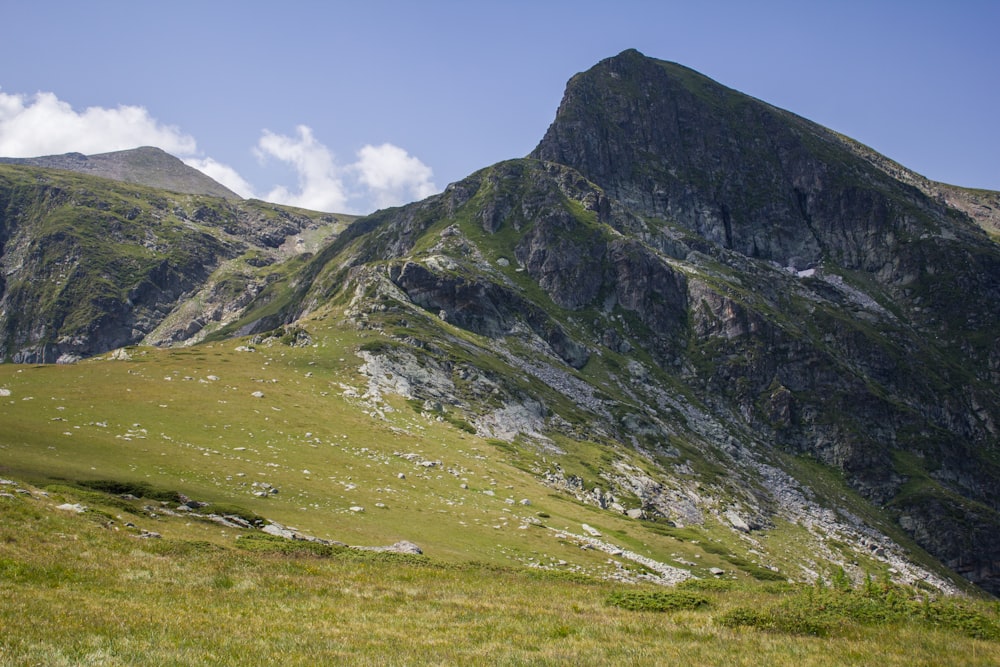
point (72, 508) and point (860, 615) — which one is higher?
point (860, 615)

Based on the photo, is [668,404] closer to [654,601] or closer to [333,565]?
[654,601]

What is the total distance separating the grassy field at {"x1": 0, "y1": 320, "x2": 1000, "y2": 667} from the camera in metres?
15.3

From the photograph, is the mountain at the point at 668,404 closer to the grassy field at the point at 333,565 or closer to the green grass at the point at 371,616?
the grassy field at the point at 333,565

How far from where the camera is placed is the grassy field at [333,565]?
1530 cm

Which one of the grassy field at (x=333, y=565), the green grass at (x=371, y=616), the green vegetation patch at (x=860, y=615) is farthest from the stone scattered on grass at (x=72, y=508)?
the green vegetation patch at (x=860, y=615)

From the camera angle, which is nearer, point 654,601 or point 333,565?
point 654,601

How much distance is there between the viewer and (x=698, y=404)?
156 m

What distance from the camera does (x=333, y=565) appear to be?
25906mm

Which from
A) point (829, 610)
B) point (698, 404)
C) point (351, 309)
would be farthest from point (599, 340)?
point (829, 610)

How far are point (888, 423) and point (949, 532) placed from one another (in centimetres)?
4419

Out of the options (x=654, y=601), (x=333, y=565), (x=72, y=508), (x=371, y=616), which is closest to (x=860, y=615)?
(x=654, y=601)

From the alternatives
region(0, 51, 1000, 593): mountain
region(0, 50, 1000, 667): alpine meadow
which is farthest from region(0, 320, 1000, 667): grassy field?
region(0, 51, 1000, 593): mountain

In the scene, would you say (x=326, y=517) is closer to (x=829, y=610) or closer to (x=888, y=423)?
(x=829, y=610)

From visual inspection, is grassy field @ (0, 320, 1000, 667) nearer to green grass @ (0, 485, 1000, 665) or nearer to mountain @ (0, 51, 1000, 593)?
green grass @ (0, 485, 1000, 665)
